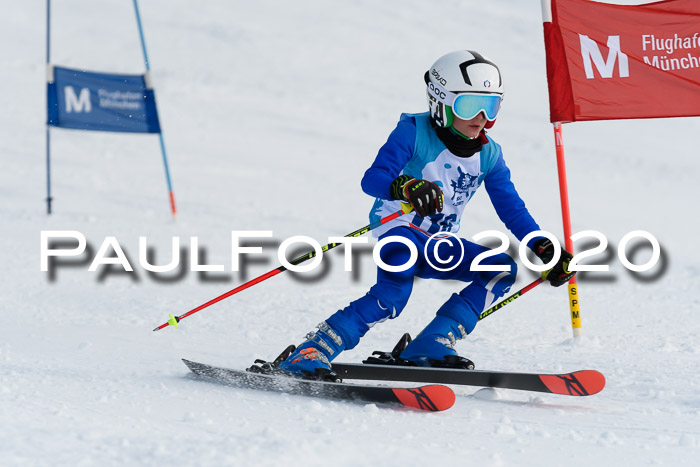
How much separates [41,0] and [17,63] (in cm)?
1454

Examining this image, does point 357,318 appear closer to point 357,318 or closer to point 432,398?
point 357,318

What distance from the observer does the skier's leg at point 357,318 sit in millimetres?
3675

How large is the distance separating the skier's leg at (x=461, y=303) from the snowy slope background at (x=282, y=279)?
0.93 feet

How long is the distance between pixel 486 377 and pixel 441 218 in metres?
0.81

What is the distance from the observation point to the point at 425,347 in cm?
398

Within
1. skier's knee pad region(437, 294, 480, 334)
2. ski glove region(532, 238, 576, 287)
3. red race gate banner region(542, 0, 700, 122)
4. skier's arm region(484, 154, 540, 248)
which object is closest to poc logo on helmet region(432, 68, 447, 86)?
skier's arm region(484, 154, 540, 248)

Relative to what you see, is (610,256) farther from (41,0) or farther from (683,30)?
(41,0)

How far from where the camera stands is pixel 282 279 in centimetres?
779

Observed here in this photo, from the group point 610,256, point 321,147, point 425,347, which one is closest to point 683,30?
point 425,347

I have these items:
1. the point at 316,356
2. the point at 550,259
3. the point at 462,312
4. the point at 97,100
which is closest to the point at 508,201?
the point at 550,259

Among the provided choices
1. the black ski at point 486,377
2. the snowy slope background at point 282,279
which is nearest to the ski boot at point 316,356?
the snowy slope background at point 282,279

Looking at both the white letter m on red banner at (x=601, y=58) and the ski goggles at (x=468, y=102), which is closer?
the ski goggles at (x=468, y=102)

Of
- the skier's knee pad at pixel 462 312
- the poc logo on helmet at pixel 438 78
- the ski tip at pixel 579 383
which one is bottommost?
the ski tip at pixel 579 383

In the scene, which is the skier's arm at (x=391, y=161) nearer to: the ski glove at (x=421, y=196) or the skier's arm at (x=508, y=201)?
the ski glove at (x=421, y=196)
